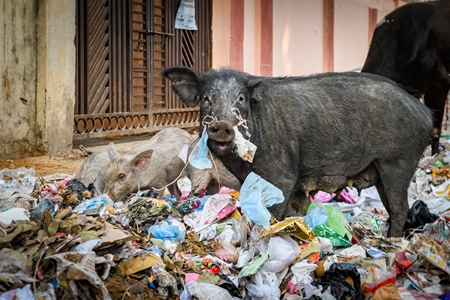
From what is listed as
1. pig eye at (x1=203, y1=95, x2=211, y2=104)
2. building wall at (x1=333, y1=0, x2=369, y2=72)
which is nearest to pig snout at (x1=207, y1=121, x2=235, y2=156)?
pig eye at (x1=203, y1=95, x2=211, y2=104)

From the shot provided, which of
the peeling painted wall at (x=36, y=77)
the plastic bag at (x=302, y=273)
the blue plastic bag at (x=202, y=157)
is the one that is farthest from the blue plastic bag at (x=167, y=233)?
the peeling painted wall at (x=36, y=77)

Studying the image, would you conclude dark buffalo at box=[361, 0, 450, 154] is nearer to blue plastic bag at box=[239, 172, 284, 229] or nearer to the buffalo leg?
the buffalo leg

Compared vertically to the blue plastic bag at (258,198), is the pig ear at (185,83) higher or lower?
higher

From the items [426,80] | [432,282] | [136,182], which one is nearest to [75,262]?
[432,282]

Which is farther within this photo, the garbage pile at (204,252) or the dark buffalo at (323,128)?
the dark buffalo at (323,128)

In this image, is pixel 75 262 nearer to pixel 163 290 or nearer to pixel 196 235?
pixel 163 290

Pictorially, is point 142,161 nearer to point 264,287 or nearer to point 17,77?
point 264,287

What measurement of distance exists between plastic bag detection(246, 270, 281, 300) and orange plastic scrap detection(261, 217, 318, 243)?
0.37m

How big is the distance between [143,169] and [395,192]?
100 inches

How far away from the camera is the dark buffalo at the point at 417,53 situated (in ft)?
31.6

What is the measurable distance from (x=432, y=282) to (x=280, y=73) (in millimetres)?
9925

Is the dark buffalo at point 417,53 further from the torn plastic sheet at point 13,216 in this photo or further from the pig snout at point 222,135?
the torn plastic sheet at point 13,216

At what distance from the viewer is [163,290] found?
167 inches

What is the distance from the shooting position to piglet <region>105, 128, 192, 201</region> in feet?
21.9
